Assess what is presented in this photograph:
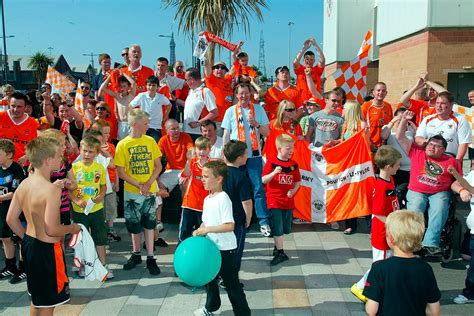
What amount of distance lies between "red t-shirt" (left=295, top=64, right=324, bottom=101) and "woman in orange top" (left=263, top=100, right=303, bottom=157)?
1952 mm

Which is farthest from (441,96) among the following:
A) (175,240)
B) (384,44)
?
(384,44)

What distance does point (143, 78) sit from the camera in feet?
29.7

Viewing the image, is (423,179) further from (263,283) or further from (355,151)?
(263,283)

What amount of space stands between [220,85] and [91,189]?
4104 mm

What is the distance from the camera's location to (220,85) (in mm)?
8852

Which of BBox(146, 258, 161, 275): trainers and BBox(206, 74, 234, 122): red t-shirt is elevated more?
BBox(206, 74, 234, 122): red t-shirt

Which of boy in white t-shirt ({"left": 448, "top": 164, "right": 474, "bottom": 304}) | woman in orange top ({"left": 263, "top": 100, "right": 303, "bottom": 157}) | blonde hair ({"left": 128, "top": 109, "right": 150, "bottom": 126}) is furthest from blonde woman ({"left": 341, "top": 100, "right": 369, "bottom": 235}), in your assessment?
blonde hair ({"left": 128, "top": 109, "right": 150, "bottom": 126})

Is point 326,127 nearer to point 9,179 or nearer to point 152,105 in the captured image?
point 152,105

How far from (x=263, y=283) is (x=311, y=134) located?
9.49 ft

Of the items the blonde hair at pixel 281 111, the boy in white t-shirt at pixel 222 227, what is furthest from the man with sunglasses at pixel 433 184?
the boy in white t-shirt at pixel 222 227

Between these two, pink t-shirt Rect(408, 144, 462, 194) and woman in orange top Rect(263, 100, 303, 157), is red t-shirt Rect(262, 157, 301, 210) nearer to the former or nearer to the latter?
woman in orange top Rect(263, 100, 303, 157)

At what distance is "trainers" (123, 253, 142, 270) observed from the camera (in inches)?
225

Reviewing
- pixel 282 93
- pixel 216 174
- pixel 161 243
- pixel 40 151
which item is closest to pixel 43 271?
pixel 40 151

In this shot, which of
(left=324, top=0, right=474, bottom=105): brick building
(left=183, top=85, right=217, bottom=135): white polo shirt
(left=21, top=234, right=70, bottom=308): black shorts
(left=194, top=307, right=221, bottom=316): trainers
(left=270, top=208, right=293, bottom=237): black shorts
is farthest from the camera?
(left=324, top=0, right=474, bottom=105): brick building
